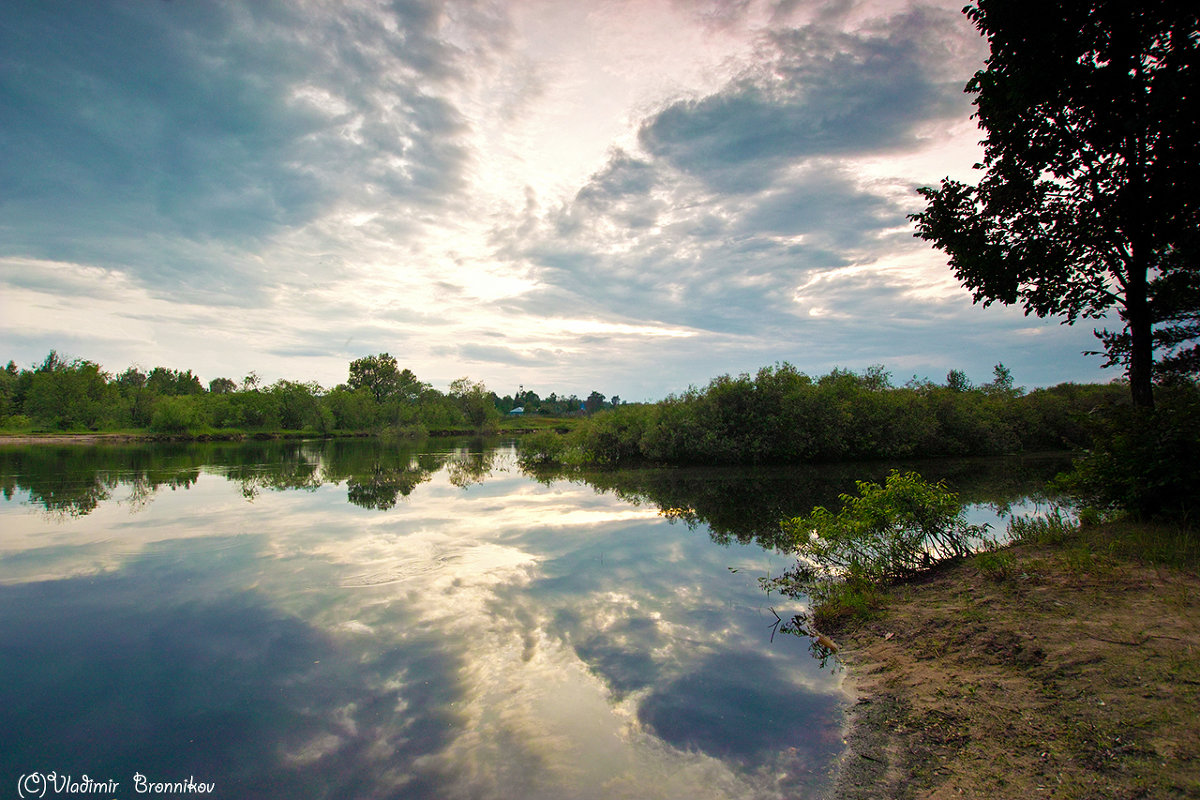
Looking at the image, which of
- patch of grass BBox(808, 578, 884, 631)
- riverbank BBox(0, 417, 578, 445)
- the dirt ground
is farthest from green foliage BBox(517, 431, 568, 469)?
the dirt ground

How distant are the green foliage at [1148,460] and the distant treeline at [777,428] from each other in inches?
846

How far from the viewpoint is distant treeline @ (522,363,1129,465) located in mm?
31484

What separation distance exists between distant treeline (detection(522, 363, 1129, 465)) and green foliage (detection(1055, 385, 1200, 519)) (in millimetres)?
21499

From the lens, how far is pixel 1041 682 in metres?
4.86

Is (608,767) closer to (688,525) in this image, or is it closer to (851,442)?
(688,525)

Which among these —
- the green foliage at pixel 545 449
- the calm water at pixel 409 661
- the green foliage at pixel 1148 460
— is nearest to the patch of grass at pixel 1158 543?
the green foliage at pixel 1148 460

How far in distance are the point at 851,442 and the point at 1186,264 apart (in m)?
25.0

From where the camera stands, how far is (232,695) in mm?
5895

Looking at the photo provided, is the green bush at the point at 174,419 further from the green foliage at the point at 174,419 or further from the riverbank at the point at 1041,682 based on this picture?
the riverbank at the point at 1041,682

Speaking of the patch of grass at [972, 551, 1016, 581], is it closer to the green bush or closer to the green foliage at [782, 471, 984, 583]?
the green foliage at [782, 471, 984, 583]

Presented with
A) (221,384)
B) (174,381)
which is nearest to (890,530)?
(174,381)

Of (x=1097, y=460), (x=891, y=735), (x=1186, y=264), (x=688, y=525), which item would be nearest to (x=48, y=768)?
(x=891, y=735)

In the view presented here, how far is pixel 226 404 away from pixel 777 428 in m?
87.1

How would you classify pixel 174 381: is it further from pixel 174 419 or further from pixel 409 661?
pixel 409 661
